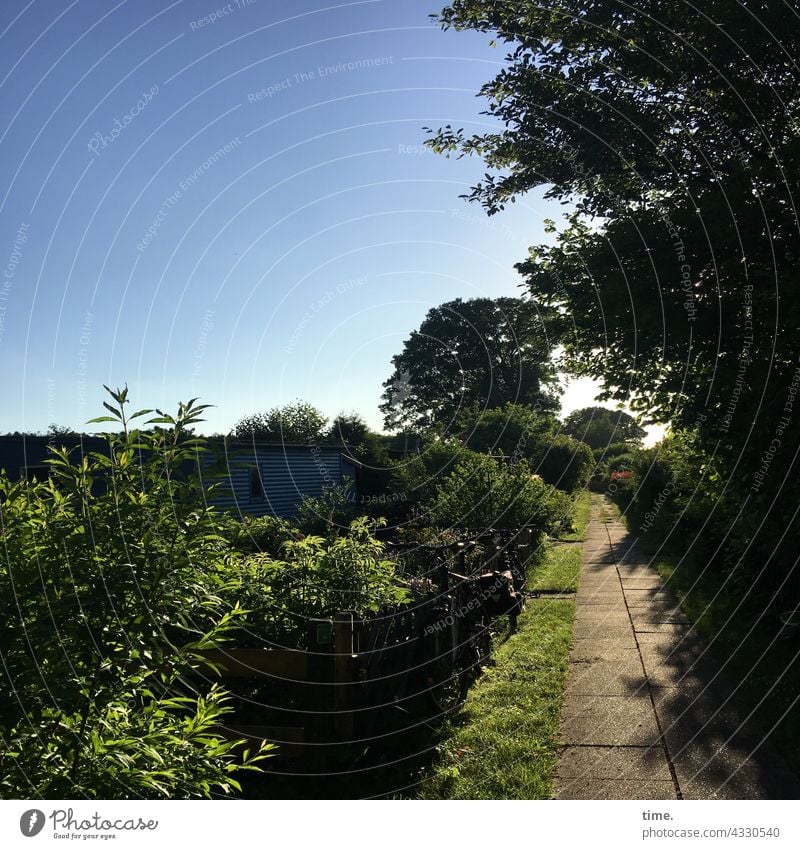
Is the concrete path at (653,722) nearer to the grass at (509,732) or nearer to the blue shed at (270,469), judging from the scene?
the grass at (509,732)

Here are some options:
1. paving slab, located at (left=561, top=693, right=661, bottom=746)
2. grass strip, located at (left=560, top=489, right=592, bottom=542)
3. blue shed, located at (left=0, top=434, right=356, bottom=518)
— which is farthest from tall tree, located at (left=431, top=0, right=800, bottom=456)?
grass strip, located at (left=560, top=489, right=592, bottom=542)

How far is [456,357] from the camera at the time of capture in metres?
21.2

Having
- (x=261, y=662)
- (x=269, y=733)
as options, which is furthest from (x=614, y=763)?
(x=261, y=662)

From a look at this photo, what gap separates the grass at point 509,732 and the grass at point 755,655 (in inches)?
64.0

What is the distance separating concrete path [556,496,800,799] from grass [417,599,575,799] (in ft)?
0.48

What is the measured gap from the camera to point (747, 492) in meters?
7.14

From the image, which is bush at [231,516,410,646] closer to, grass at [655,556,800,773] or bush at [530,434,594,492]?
grass at [655,556,800,773]

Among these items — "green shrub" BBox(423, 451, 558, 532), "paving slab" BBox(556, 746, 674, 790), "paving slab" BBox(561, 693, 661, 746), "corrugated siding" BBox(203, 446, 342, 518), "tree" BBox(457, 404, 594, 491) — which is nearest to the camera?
"paving slab" BBox(556, 746, 674, 790)

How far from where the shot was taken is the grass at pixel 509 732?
450 centimetres

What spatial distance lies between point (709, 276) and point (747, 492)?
8.08 ft

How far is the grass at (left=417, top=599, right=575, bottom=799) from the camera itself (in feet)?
14.8
